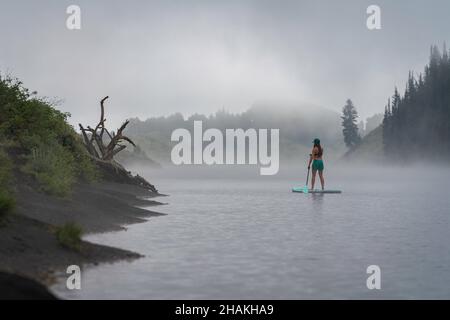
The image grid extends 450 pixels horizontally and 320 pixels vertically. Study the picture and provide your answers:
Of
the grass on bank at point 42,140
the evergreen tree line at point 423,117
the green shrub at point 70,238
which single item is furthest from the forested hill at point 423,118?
the green shrub at point 70,238

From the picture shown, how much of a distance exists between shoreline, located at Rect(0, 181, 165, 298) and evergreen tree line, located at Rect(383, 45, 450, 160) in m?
146

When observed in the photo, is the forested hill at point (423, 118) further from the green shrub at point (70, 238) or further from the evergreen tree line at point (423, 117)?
the green shrub at point (70, 238)

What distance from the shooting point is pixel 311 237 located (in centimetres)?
1683

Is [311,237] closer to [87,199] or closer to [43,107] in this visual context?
[87,199]

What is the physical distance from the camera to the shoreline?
10.7m

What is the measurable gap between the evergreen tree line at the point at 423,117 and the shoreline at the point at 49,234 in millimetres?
145943

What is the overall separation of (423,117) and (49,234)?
164168mm

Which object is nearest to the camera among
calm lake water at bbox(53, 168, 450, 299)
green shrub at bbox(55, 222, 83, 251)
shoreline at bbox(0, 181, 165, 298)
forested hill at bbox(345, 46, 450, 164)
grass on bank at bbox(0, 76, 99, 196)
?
calm lake water at bbox(53, 168, 450, 299)

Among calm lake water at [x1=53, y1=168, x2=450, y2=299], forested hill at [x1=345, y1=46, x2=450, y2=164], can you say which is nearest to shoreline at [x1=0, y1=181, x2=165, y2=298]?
calm lake water at [x1=53, y1=168, x2=450, y2=299]

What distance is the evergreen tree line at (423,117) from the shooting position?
160m

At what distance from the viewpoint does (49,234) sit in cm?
1312

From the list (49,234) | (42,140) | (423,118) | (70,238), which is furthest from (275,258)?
(423,118)

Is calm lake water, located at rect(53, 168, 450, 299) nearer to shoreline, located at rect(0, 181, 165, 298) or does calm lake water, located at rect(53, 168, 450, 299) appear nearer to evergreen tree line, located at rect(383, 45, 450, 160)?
shoreline, located at rect(0, 181, 165, 298)

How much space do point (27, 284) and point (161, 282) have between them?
2228 mm
